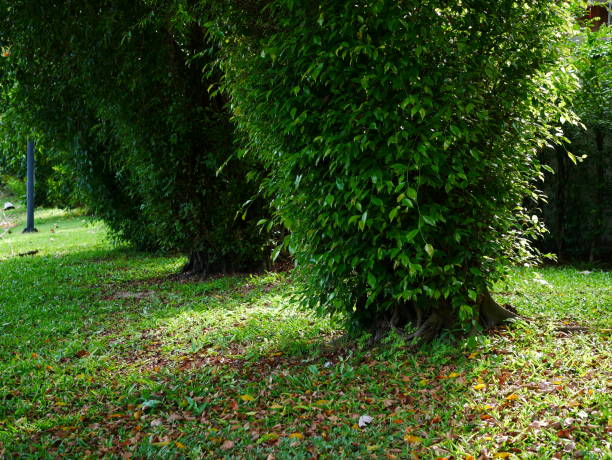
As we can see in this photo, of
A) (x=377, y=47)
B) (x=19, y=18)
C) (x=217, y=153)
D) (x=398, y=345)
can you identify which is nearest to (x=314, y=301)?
(x=398, y=345)

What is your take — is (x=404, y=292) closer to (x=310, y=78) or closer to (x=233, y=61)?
(x=310, y=78)

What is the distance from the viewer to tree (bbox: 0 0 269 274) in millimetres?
7414

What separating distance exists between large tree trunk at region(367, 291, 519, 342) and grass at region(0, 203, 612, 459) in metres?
0.12

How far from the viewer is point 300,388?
3.91 meters

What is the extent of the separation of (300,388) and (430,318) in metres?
1.14

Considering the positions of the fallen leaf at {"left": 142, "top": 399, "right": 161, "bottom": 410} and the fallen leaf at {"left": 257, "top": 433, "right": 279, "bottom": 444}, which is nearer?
the fallen leaf at {"left": 257, "top": 433, "right": 279, "bottom": 444}

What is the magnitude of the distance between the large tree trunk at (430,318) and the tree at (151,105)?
353cm

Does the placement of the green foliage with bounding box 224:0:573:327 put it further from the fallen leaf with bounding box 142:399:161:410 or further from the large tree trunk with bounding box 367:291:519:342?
the fallen leaf with bounding box 142:399:161:410

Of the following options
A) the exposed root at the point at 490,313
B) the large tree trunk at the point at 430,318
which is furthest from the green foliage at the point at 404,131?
the exposed root at the point at 490,313

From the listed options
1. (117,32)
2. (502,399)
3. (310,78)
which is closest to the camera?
(502,399)

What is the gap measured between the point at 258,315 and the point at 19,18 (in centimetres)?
525

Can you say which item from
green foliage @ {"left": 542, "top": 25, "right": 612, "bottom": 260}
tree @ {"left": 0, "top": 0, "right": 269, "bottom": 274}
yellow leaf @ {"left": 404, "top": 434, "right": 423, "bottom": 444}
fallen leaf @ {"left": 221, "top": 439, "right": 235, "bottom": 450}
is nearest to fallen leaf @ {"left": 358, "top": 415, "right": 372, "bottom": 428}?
yellow leaf @ {"left": 404, "top": 434, "right": 423, "bottom": 444}

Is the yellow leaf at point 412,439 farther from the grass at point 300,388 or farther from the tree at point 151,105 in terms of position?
the tree at point 151,105

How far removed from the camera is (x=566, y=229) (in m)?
9.23
